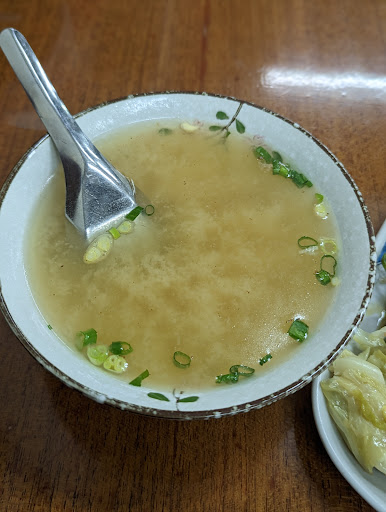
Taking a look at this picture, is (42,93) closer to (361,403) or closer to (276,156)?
(276,156)

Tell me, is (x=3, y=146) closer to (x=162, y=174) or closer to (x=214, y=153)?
(x=162, y=174)

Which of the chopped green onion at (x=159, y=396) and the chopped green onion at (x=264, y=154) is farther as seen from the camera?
the chopped green onion at (x=264, y=154)

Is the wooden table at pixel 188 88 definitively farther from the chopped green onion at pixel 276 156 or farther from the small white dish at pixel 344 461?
the chopped green onion at pixel 276 156

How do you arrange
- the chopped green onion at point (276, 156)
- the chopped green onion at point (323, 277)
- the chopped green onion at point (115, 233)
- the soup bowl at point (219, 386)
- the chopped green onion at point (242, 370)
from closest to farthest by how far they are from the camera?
1. the soup bowl at point (219, 386)
2. the chopped green onion at point (242, 370)
3. the chopped green onion at point (323, 277)
4. the chopped green onion at point (115, 233)
5. the chopped green onion at point (276, 156)

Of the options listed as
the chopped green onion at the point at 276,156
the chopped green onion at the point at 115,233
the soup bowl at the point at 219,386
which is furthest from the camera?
the chopped green onion at the point at 276,156

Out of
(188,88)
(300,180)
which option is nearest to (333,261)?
(300,180)

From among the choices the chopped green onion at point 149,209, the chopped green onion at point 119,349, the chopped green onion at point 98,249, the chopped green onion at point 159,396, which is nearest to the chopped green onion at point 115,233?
the chopped green onion at point 98,249

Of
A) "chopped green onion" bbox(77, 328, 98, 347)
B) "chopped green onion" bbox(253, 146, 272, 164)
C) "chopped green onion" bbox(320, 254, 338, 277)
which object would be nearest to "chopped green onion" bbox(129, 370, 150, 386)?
"chopped green onion" bbox(77, 328, 98, 347)
